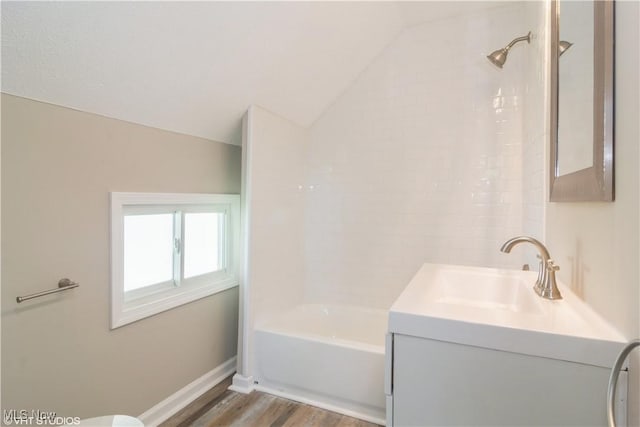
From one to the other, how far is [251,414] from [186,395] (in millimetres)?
436

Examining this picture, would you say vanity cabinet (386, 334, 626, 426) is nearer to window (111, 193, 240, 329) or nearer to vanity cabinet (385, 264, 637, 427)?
vanity cabinet (385, 264, 637, 427)

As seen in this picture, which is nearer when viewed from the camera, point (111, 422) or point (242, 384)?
point (111, 422)

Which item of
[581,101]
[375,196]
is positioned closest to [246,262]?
[375,196]

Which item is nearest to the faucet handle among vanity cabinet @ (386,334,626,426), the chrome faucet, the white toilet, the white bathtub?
the chrome faucet

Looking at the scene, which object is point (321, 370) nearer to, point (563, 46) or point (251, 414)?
point (251, 414)

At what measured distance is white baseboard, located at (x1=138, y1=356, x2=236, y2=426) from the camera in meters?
1.94

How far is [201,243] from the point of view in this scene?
243 cm

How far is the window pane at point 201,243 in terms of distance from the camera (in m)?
2.31

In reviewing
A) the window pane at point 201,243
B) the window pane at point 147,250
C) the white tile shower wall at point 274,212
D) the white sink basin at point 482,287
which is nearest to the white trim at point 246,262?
the white tile shower wall at point 274,212

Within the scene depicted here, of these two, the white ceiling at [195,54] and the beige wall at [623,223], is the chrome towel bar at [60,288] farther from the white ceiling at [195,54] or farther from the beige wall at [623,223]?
the beige wall at [623,223]

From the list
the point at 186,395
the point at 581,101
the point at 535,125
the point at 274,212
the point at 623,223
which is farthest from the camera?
the point at 274,212

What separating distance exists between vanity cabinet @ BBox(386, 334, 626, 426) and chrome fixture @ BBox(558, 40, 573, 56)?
107 centimetres

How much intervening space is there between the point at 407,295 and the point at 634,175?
73 cm

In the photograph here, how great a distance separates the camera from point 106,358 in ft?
5.60
